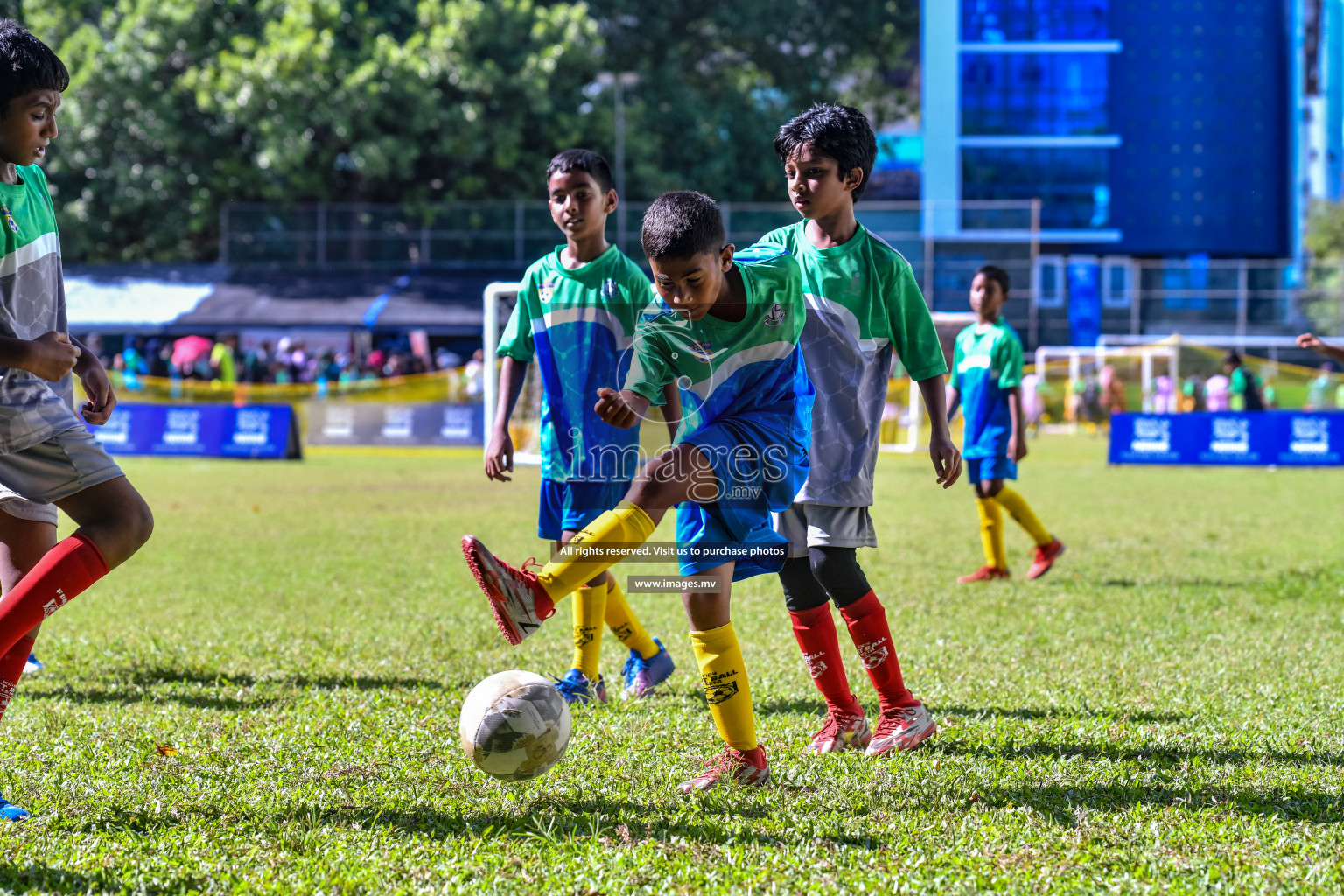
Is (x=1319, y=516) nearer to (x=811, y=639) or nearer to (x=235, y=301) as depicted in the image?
(x=811, y=639)

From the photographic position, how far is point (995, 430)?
7.25 meters

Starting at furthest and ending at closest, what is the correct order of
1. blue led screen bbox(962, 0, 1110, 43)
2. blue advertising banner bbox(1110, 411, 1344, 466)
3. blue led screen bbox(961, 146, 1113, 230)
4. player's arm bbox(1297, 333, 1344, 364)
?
blue led screen bbox(961, 146, 1113, 230), blue led screen bbox(962, 0, 1110, 43), blue advertising banner bbox(1110, 411, 1344, 466), player's arm bbox(1297, 333, 1344, 364)

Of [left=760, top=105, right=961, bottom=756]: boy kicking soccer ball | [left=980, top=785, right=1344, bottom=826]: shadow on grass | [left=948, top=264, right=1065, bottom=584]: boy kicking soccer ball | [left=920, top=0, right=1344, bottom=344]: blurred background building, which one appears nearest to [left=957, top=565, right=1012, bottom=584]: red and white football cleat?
[left=948, top=264, right=1065, bottom=584]: boy kicking soccer ball

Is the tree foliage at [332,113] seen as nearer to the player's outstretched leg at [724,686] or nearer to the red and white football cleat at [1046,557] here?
the red and white football cleat at [1046,557]

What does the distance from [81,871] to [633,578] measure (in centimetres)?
200

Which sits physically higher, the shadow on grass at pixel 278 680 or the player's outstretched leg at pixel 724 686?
the player's outstretched leg at pixel 724 686

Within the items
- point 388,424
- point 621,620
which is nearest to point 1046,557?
point 621,620

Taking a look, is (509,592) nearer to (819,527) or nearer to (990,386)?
(819,527)

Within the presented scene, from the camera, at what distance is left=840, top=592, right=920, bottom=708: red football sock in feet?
12.1

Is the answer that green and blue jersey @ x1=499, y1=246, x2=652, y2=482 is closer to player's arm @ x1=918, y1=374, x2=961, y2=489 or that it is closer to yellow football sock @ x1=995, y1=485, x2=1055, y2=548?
player's arm @ x1=918, y1=374, x2=961, y2=489

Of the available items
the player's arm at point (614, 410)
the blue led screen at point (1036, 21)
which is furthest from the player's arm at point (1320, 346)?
the blue led screen at point (1036, 21)

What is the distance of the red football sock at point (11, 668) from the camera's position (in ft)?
9.64

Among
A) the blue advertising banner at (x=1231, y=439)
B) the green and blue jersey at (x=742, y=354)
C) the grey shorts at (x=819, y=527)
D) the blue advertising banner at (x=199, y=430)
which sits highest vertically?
the green and blue jersey at (x=742, y=354)

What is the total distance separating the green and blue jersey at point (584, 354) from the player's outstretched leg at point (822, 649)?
3.01 ft
